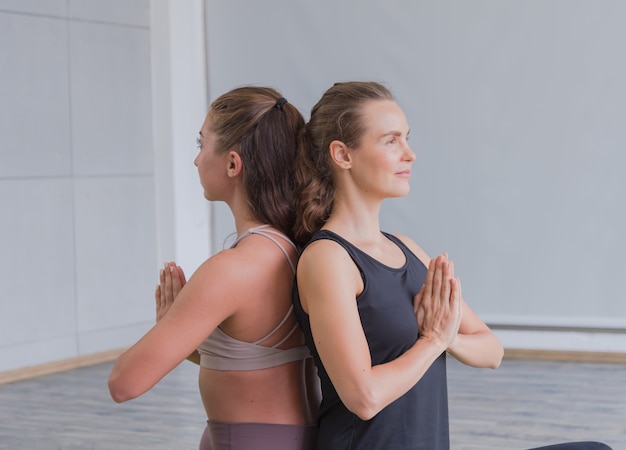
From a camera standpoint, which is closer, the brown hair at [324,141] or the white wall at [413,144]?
the brown hair at [324,141]

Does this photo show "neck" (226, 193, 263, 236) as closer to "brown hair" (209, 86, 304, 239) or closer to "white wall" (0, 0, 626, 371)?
"brown hair" (209, 86, 304, 239)

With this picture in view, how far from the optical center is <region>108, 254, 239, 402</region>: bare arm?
1.44 m

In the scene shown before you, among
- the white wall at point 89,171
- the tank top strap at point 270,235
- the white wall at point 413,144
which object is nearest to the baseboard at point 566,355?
the white wall at point 413,144

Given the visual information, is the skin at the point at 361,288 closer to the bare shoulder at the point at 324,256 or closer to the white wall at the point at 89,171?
the bare shoulder at the point at 324,256

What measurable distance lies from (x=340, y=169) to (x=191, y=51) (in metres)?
4.94

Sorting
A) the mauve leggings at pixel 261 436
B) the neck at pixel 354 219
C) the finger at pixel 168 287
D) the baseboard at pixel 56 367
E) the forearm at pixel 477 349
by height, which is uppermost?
the neck at pixel 354 219

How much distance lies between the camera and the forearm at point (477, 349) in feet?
5.41

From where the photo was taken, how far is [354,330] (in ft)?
4.72

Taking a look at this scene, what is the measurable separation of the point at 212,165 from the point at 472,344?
1.75 feet

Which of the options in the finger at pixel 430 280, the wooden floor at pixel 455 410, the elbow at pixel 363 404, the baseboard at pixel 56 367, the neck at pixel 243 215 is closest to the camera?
the elbow at pixel 363 404

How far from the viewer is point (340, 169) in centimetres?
160

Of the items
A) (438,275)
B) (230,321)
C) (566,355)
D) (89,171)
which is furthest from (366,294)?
(89,171)

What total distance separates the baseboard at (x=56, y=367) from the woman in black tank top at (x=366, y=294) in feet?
13.1

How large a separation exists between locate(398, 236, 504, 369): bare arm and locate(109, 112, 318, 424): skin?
252 millimetres
